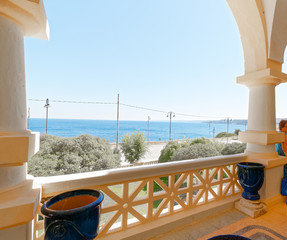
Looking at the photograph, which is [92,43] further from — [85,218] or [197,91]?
[85,218]

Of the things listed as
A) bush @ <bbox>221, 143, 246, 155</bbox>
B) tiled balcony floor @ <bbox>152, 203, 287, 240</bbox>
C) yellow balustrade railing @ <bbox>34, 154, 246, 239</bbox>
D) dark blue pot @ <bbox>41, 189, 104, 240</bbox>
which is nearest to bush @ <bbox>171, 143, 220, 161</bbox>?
A: bush @ <bbox>221, 143, 246, 155</bbox>

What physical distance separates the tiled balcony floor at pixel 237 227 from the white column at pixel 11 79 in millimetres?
1766

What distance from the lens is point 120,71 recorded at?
5184cm

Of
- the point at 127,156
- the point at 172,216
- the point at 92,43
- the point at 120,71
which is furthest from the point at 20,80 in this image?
the point at 120,71

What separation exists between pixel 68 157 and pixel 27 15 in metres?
5.08

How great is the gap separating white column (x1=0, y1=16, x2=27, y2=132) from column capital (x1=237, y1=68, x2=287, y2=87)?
285 centimetres

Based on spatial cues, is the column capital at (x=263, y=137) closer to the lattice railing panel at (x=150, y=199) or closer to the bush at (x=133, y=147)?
the lattice railing panel at (x=150, y=199)

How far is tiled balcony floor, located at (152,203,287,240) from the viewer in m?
1.76

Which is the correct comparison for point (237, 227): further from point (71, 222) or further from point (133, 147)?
point (133, 147)

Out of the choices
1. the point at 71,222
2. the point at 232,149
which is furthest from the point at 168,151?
the point at 71,222

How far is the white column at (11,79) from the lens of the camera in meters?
0.88

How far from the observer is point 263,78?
236cm

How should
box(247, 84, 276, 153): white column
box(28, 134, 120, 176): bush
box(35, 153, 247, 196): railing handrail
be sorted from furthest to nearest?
box(28, 134, 120, 176): bush → box(247, 84, 276, 153): white column → box(35, 153, 247, 196): railing handrail

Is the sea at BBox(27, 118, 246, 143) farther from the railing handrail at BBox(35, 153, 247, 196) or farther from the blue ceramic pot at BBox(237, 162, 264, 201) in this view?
the railing handrail at BBox(35, 153, 247, 196)
